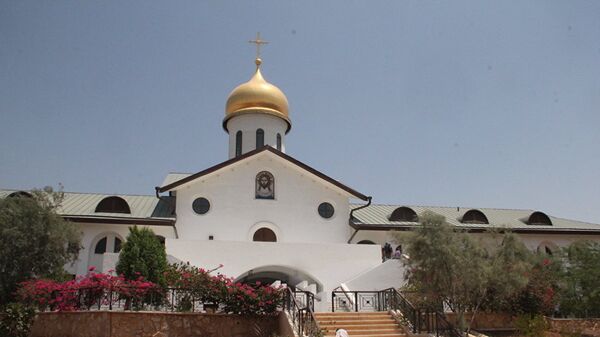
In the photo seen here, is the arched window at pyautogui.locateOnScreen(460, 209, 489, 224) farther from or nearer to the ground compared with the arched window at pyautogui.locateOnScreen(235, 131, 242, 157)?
nearer to the ground

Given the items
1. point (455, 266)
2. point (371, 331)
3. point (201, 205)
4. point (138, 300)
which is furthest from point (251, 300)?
point (201, 205)

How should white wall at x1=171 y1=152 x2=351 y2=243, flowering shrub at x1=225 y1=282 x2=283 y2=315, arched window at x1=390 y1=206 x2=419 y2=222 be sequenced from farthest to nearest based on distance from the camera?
arched window at x1=390 y1=206 x2=419 y2=222 → white wall at x1=171 y1=152 x2=351 y2=243 → flowering shrub at x1=225 y1=282 x2=283 y2=315

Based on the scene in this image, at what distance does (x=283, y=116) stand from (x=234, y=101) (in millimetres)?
2752

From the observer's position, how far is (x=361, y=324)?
15.9 m

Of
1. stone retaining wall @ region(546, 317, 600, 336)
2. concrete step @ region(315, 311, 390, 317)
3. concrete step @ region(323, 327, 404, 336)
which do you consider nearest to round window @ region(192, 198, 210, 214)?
concrete step @ region(315, 311, 390, 317)

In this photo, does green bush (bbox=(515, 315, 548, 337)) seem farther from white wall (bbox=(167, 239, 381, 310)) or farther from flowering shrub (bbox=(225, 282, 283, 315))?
flowering shrub (bbox=(225, 282, 283, 315))

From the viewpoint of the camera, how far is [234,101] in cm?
2984

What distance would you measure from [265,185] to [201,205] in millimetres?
3071

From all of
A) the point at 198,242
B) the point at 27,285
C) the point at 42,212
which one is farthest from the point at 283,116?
the point at 27,285

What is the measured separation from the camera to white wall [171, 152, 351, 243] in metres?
24.6

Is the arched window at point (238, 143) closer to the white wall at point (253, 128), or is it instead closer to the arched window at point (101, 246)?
the white wall at point (253, 128)

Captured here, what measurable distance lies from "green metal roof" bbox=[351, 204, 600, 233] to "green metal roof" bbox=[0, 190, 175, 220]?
9.12m

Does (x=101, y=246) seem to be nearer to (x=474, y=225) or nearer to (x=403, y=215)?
(x=403, y=215)

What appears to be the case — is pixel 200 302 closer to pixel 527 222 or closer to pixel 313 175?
pixel 313 175
